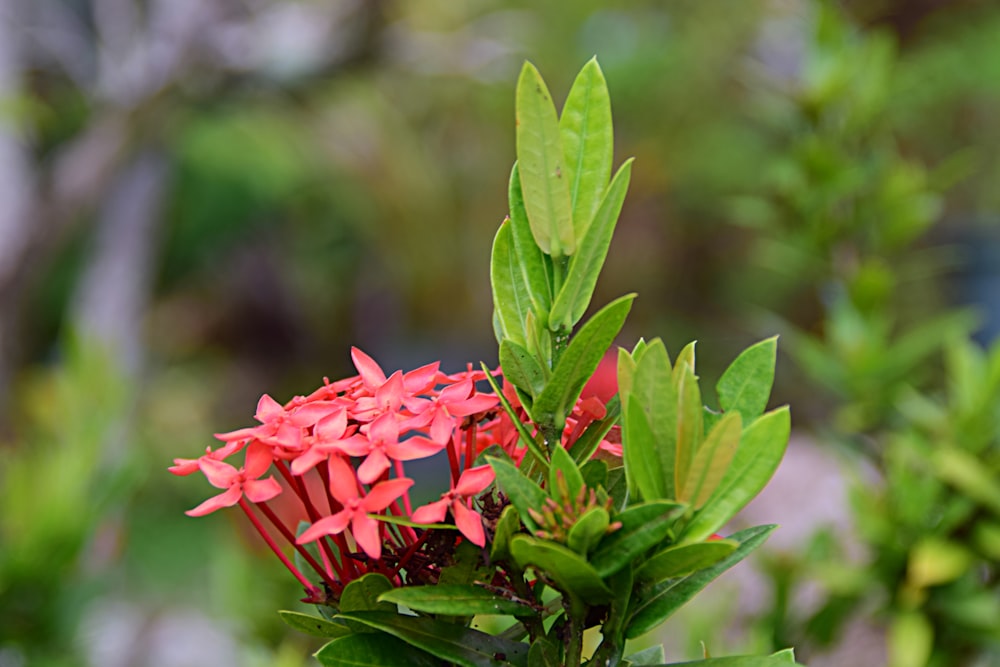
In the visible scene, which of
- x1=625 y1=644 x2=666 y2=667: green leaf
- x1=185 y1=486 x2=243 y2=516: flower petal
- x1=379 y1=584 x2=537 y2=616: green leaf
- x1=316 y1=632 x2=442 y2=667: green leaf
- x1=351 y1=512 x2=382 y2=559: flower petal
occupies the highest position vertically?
x1=185 y1=486 x2=243 y2=516: flower petal

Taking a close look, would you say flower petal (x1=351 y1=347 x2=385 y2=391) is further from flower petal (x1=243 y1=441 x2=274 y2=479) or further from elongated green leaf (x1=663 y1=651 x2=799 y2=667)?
elongated green leaf (x1=663 y1=651 x2=799 y2=667)

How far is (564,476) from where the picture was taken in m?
0.45

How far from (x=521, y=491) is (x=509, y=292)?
121 mm

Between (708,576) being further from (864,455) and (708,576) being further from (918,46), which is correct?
(918,46)

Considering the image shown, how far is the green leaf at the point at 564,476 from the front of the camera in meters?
0.45

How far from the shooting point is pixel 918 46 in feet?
15.4

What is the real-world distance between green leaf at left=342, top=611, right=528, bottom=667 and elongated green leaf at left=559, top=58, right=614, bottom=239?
0.74ft

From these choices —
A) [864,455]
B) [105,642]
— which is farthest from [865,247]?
[105,642]

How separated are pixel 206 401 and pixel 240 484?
203 inches

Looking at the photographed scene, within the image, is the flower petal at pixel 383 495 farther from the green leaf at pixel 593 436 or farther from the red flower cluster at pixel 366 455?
the green leaf at pixel 593 436

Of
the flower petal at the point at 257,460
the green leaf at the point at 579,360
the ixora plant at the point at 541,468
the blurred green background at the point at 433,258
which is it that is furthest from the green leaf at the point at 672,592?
the blurred green background at the point at 433,258

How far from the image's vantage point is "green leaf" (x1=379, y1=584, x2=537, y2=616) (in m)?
0.45

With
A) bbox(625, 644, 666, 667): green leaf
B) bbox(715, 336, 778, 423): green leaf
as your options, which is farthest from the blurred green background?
bbox(715, 336, 778, 423): green leaf

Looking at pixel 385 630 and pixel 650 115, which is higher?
pixel 650 115
